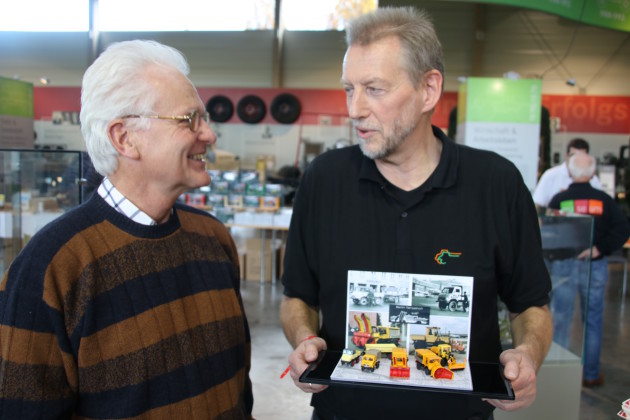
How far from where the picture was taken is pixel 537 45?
38.8ft

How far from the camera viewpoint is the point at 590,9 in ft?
18.8

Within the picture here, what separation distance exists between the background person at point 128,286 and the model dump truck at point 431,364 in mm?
455

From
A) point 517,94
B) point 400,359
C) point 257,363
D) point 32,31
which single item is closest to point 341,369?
point 400,359

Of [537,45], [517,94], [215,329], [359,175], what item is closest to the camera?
[215,329]

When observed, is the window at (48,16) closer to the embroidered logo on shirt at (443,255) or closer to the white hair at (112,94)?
the white hair at (112,94)

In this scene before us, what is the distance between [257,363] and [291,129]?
8263mm

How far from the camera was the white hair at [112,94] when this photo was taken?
43.3 inches

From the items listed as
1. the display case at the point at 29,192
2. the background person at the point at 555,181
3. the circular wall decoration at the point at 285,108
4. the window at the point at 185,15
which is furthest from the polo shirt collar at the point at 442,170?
the window at the point at 185,15

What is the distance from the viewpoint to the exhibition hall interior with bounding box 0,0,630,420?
15.5ft

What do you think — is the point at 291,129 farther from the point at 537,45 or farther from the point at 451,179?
the point at 451,179

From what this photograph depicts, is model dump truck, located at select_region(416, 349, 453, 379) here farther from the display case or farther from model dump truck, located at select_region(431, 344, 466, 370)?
the display case

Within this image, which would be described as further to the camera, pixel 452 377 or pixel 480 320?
pixel 480 320

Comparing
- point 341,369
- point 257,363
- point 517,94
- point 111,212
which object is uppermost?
point 517,94

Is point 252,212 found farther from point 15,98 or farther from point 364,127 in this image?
point 364,127
